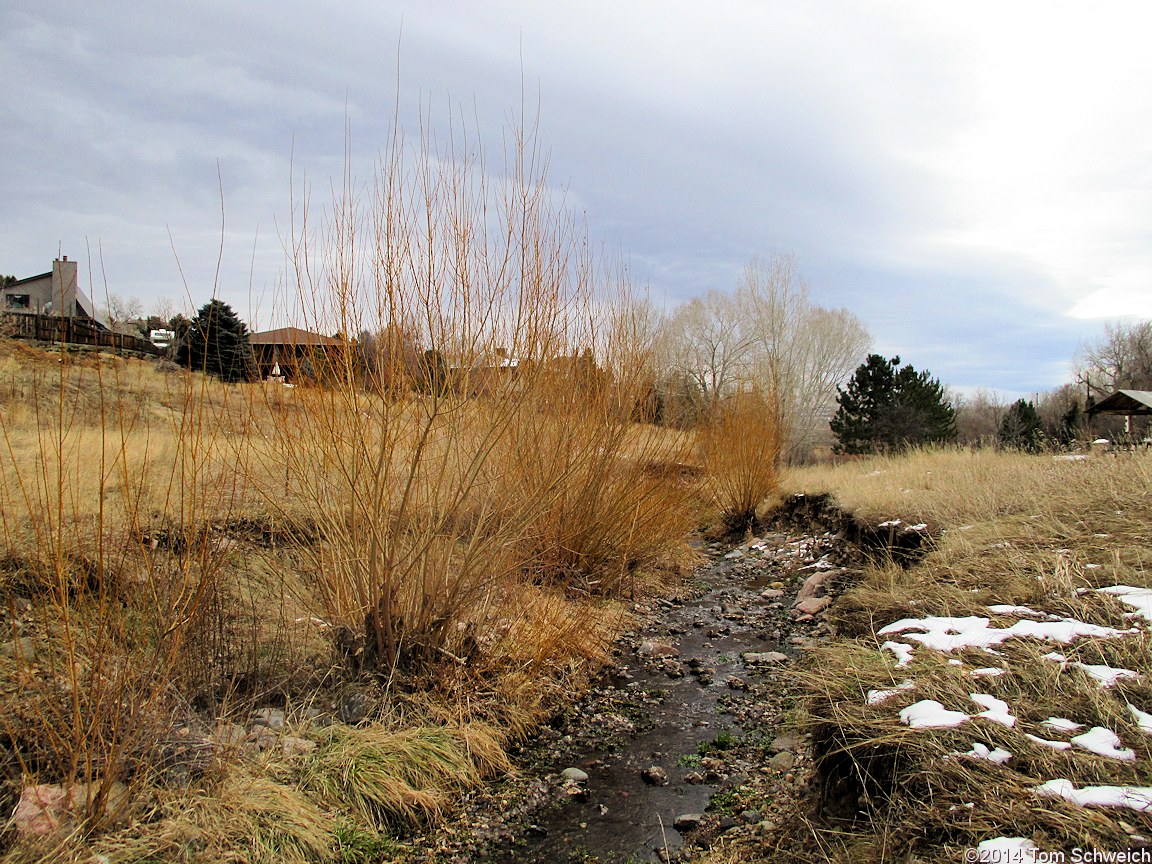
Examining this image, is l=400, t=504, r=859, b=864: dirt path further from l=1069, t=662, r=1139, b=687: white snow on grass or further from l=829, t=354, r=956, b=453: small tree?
l=829, t=354, r=956, b=453: small tree

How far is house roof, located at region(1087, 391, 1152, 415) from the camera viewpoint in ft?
53.1

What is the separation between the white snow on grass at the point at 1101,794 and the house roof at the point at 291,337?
3770 millimetres

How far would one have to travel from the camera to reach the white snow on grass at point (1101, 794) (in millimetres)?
1876

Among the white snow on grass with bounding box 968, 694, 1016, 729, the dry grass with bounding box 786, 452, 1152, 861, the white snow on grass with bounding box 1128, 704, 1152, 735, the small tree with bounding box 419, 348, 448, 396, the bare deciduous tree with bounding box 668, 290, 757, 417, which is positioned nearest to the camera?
the dry grass with bounding box 786, 452, 1152, 861

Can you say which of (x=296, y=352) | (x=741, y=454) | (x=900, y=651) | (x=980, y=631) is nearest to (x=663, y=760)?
(x=900, y=651)

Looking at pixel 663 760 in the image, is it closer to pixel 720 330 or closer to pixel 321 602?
pixel 321 602

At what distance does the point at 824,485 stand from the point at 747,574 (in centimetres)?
437

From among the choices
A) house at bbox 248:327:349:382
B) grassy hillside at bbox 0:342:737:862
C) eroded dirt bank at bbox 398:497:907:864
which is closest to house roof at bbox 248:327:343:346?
house at bbox 248:327:349:382

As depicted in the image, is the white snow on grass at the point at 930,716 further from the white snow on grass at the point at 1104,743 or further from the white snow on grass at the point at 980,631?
the white snow on grass at the point at 980,631

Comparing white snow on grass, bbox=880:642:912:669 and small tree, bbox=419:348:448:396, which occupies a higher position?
small tree, bbox=419:348:448:396

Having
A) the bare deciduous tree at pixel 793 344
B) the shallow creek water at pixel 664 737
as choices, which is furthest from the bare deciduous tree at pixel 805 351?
the shallow creek water at pixel 664 737

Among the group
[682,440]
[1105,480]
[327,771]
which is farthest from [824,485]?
[327,771]

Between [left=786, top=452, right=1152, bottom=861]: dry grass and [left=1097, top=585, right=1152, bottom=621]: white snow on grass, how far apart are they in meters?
0.05

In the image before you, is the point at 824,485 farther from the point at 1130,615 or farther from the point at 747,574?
the point at 1130,615
